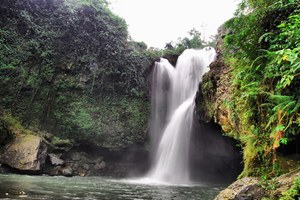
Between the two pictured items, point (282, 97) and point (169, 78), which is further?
point (169, 78)

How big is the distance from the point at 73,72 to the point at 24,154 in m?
6.65

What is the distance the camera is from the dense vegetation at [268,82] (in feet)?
10.6

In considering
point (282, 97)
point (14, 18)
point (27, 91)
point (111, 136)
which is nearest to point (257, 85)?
point (282, 97)

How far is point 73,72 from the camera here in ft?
44.1

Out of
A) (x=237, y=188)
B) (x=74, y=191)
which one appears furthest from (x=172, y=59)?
(x=237, y=188)

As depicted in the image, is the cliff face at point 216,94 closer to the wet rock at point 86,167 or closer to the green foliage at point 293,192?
the green foliage at point 293,192

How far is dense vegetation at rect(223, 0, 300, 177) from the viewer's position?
323cm

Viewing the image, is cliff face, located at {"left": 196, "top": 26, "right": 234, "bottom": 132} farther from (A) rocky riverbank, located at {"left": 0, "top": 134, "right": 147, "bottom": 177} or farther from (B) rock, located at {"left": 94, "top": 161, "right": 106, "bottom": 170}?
(B) rock, located at {"left": 94, "top": 161, "right": 106, "bottom": 170}

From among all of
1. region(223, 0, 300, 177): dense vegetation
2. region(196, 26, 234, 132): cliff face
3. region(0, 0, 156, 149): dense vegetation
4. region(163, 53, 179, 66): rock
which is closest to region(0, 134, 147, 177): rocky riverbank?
region(0, 0, 156, 149): dense vegetation

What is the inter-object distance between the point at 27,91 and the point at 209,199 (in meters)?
12.5

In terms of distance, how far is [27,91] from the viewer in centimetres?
1191

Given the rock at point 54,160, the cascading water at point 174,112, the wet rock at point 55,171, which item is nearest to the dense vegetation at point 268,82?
the cascading water at point 174,112

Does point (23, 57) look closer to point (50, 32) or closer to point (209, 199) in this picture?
point (50, 32)

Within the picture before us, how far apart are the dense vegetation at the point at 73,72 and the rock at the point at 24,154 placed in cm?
193
